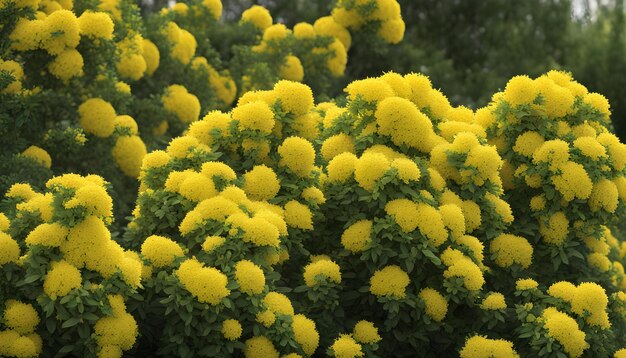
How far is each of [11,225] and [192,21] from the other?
772cm

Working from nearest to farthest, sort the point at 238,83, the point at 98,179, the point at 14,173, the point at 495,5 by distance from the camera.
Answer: the point at 98,179 < the point at 14,173 < the point at 238,83 < the point at 495,5

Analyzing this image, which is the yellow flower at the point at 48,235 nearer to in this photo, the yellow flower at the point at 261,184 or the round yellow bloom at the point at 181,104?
the yellow flower at the point at 261,184

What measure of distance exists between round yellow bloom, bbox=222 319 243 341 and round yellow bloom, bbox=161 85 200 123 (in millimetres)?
5507

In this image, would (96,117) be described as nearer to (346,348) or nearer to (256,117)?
(256,117)

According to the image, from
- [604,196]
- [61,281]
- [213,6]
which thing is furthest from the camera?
[213,6]

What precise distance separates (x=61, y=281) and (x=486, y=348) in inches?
119

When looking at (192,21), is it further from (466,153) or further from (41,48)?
(466,153)

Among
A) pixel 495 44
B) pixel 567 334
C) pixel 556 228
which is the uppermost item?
pixel 495 44

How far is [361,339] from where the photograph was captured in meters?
Result: 6.91

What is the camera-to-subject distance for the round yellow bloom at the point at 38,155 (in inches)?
357

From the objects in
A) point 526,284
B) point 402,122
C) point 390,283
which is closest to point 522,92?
point 402,122

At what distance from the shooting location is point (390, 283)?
689cm

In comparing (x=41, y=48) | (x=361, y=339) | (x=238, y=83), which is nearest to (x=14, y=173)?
(x=41, y=48)

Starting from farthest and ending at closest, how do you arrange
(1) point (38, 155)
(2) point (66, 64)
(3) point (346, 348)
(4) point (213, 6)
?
(4) point (213, 6) → (1) point (38, 155) → (2) point (66, 64) → (3) point (346, 348)
